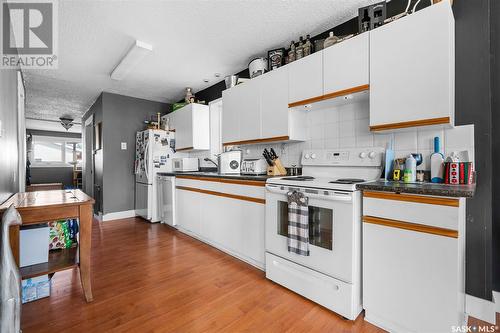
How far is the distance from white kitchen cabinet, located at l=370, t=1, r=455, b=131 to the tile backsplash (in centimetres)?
17

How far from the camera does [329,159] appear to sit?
2271mm

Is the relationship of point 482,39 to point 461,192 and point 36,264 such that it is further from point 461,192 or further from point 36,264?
point 36,264

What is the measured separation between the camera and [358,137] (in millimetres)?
2156

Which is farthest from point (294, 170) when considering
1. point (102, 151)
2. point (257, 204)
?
point (102, 151)

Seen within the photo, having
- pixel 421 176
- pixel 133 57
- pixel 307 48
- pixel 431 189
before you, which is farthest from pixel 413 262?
pixel 133 57

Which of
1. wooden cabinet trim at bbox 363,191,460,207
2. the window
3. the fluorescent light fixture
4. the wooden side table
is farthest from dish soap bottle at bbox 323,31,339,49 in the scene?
the window

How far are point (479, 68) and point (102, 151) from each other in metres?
5.37

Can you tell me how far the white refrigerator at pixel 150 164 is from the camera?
4176 mm

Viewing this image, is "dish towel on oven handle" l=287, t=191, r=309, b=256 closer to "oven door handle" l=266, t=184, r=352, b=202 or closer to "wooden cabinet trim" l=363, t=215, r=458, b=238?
"oven door handle" l=266, t=184, r=352, b=202

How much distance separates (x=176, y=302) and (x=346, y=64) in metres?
2.38

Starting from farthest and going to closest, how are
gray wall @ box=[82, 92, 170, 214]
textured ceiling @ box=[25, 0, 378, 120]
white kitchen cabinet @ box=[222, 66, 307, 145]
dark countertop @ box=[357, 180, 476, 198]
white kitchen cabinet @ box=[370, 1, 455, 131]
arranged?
gray wall @ box=[82, 92, 170, 214] → white kitchen cabinet @ box=[222, 66, 307, 145] → textured ceiling @ box=[25, 0, 378, 120] → white kitchen cabinet @ box=[370, 1, 455, 131] → dark countertop @ box=[357, 180, 476, 198]

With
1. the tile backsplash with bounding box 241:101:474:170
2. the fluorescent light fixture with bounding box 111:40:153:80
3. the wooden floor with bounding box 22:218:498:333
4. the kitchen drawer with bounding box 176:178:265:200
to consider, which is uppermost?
the fluorescent light fixture with bounding box 111:40:153:80

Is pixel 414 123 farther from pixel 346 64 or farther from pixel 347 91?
pixel 346 64

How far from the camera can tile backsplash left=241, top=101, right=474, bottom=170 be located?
167cm
